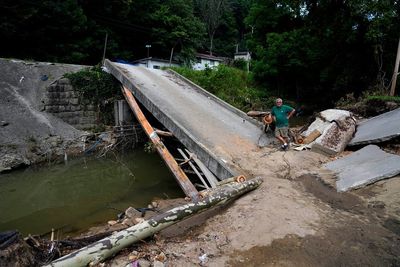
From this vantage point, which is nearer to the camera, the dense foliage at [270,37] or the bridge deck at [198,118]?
the bridge deck at [198,118]

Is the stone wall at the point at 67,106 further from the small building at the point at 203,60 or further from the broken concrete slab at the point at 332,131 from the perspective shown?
the small building at the point at 203,60

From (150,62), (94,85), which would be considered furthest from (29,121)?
(150,62)

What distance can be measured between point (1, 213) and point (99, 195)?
6.35 ft

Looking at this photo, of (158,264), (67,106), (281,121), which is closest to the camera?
(158,264)

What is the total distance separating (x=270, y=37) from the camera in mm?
18359

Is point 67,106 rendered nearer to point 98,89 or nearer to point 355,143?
point 98,89

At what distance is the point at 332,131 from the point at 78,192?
6.35 metres

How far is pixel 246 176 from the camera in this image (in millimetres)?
5652

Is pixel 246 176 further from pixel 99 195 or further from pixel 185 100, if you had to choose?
pixel 185 100

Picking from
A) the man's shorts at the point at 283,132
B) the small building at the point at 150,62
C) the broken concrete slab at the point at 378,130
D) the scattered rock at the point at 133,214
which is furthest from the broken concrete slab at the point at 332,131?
the small building at the point at 150,62

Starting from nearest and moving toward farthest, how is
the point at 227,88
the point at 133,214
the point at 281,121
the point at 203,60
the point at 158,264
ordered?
the point at 158,264 → the point at 133,214 → the point at 281,121 → the point at 227,88 → the point at 203,60

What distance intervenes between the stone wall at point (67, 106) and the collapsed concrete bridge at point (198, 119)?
159cm

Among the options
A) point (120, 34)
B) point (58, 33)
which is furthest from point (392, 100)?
point (120, 34)

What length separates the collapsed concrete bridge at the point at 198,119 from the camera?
255 inches
